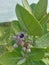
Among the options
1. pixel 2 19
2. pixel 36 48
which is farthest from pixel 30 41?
pixel 2 19

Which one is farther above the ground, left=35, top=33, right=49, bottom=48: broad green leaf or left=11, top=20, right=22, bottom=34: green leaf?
left=11, top=20, right=22, bottom=34: green leaf

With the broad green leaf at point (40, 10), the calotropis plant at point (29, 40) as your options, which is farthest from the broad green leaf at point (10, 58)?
the broad green leaf at point (40, 10)

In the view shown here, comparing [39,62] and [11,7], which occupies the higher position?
[11,7]

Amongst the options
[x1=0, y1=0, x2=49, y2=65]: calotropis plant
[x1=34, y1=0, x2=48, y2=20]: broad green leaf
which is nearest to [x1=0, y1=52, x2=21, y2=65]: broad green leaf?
[x1=0, y1=0, x2=49, y2=65]: calotropis plant

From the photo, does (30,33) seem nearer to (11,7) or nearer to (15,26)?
(15,26)

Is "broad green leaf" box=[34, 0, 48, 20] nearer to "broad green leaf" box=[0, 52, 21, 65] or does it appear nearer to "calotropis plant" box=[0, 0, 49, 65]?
"calotropis plant" box=[0, 0, 49, 65]

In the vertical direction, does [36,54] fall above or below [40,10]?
below
